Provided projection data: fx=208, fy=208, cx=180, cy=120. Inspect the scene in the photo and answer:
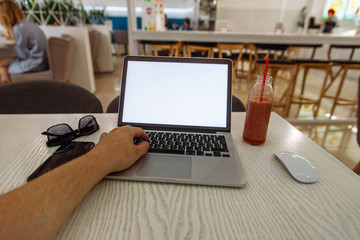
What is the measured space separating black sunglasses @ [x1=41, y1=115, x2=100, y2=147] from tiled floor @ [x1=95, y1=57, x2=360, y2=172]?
1.05 metres

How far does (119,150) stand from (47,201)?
0.16 m

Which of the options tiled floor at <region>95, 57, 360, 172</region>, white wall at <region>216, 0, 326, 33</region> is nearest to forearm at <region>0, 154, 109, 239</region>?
tiled floor at <region>95, 57, 360, 172</region>

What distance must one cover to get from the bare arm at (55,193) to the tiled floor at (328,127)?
3.23 feet

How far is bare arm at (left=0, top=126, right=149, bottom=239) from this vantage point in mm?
281

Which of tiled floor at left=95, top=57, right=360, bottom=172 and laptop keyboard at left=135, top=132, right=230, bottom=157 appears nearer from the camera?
laptop keyboard at left=135, top=132, right=230, bottom=157

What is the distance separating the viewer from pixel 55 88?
37.0 inches

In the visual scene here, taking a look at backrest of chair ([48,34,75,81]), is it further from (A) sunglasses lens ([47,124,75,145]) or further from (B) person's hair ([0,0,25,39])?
(A) sunglasses lens ([47,124,75,145])

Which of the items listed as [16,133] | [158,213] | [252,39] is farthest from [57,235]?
[252,39]

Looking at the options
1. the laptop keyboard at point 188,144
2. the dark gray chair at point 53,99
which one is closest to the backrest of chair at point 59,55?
the dark gray chair at point 53,99

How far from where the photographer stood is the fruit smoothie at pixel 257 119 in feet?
1.89

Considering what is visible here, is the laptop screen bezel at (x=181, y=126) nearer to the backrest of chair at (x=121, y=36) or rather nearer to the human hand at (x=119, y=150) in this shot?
the human hand at (x=119, y=150)

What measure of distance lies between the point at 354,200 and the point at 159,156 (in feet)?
1.34

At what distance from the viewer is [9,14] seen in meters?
2.37

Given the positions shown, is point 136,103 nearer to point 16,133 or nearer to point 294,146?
point 16,133
